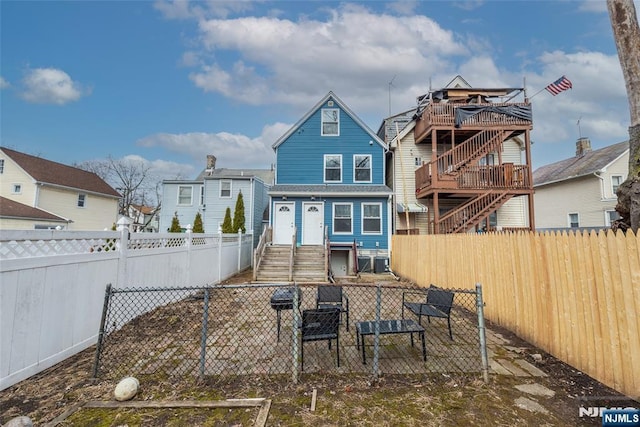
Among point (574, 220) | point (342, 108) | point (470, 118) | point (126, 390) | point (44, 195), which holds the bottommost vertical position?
point (126, 390)

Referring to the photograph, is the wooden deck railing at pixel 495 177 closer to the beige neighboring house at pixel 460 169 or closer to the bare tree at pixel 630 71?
the beige neighboring house at pixel 460 169

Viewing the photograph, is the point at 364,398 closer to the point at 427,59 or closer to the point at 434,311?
the point at 434,311

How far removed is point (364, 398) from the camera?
2.85m

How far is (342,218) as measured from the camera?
43.9 feet

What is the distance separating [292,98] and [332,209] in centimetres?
1045

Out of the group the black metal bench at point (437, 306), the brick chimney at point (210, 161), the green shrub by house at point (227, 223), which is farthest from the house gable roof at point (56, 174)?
the black metal bench at point (437, 306)

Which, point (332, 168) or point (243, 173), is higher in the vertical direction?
point (243, 173)

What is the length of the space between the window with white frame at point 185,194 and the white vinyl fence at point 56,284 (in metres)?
14.0

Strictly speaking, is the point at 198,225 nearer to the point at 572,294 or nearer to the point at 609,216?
the point at 572,294

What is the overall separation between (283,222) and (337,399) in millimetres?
10846

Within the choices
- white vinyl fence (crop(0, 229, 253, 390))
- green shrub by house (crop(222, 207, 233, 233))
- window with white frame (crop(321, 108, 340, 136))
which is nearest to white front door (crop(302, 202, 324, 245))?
window with white frame (crop(321, 108, 340, 136))

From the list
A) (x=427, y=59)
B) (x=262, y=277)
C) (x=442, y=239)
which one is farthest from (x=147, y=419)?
(x=427, y=59)

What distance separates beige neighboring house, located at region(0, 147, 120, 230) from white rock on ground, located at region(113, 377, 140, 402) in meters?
19.2

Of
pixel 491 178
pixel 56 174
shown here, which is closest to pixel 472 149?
pixel 491 178
